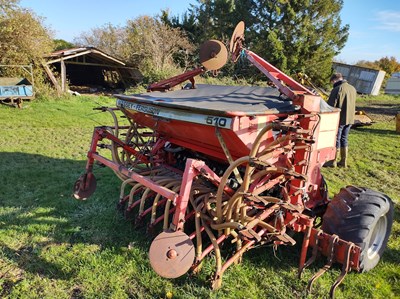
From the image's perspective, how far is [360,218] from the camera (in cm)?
293

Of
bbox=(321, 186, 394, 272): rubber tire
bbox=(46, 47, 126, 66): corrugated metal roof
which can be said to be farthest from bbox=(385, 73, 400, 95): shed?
bbox=(321, 186, 394, 272): rubber tire

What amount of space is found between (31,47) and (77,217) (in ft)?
38.5

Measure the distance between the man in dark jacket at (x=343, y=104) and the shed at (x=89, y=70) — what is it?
1110 cm

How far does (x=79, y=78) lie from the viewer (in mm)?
20531

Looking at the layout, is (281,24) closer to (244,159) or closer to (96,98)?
(96,98)

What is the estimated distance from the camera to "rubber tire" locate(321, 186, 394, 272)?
288cm

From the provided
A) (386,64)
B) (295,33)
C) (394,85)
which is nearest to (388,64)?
(386,64)

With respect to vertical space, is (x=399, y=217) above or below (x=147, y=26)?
below

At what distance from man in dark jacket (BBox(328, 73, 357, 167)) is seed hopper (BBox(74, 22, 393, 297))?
323 centimetres

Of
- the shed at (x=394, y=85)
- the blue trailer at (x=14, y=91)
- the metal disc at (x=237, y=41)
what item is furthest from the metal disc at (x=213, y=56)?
the shed at (x=394, y=85)

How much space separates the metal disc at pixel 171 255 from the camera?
2.40m

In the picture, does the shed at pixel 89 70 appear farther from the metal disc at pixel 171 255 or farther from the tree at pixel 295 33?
the metal disc at pixel 171 255

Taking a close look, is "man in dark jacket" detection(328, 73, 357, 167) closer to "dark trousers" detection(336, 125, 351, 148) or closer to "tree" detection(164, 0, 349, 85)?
"dark trousers" detection(336, 125, 351, 148)

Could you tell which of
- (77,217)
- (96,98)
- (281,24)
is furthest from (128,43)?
(77,217)
